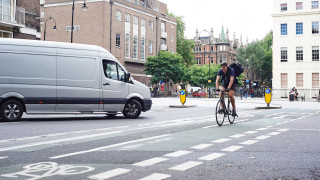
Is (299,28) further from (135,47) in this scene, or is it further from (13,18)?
(13,18)

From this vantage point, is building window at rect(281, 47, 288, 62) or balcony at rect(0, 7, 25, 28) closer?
balcony at rect(0, 7, 25, 28)

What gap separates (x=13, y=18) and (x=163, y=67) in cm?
3324

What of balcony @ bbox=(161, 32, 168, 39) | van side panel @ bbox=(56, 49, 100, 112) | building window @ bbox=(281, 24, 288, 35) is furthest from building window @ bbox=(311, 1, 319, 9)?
van side panel @ bbox=(56, 49, 100, 112)

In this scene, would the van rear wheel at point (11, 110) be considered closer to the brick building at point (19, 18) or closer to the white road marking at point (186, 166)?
the white road marking at point (186, 166)

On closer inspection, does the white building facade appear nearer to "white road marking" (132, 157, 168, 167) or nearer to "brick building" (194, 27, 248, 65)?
"white road marking" (132, 157, 168, 167)

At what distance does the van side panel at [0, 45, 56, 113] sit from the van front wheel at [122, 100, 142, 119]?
2.66 metres

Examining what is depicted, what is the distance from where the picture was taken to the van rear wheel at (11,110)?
476 inches

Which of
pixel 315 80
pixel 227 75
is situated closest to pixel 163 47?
pixel 315 80

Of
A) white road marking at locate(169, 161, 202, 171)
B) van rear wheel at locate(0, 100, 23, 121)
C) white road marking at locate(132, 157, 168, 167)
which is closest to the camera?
white road marking at locate(169, 161, 202, 171)

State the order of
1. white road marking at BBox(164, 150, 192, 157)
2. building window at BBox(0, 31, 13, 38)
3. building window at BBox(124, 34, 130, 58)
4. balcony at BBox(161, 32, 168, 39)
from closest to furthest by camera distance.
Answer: white road marking at BBox(164, 150, 192, 157) < building window at BBox(0, 31, 13, 38) < building window at BBox(124, 34, 130, 58) < balcony at BBox(161, 32, 168, 39)

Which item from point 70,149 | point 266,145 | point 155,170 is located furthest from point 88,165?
point 266,145

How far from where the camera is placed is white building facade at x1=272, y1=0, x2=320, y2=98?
5403cm

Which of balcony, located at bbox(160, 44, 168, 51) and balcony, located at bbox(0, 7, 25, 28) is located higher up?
balcony, located at bbox(160, 44, 168, 51)

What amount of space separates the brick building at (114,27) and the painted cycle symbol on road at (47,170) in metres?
48.7
